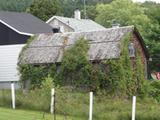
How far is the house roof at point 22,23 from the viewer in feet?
145

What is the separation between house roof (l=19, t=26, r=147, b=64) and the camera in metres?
32.0

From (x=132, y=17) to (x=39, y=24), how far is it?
3674 cm

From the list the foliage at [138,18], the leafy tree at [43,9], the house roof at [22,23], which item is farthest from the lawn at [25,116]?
the leafy tree at [43,9]

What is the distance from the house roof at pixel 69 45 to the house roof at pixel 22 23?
854 cm

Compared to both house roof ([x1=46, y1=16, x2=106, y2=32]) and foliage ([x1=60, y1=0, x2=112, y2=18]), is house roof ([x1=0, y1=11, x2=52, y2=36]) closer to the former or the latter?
house roof ([x1=46, y1=16, x2=106, y2=32])

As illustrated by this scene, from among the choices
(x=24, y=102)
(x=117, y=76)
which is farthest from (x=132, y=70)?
(x=24, y=102)

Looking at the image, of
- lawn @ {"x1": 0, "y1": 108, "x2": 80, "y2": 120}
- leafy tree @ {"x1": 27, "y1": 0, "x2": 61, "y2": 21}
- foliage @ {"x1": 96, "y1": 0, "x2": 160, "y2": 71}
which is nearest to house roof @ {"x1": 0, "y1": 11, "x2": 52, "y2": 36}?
foliage @ {"x1": 96, "y1": 0, "x2": 160, "y2": 71}

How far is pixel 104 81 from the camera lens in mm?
31047

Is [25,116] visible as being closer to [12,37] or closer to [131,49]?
[131,49]

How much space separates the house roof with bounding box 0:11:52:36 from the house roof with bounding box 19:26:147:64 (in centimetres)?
854

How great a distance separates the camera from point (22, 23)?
4716 centimetres

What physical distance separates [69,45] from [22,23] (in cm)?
1442

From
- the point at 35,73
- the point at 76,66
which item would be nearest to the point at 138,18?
the point at 35,73

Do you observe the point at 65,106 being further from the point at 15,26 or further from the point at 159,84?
the point at 15,26
